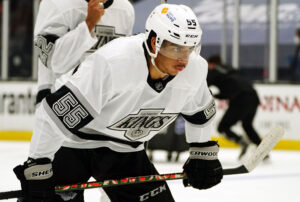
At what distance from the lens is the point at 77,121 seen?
1.91m

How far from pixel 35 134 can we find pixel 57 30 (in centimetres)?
65

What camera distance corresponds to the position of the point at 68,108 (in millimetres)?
1878

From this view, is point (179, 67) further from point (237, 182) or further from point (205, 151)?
point (237, 182)

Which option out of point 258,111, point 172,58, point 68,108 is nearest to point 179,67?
point 172,58

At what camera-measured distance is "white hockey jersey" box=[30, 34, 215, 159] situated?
6.16 feet

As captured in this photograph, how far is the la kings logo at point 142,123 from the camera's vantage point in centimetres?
208

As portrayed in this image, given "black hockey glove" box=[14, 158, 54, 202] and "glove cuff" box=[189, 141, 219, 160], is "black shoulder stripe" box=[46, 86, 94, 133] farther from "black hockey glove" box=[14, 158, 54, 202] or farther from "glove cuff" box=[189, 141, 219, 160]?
"glove cuff" box=[189, 141, 219, 160]

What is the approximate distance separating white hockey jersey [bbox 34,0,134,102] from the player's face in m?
0.50

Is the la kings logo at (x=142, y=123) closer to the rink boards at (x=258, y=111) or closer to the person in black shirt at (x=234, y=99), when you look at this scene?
the person in black shirt at (x=234, y=99)

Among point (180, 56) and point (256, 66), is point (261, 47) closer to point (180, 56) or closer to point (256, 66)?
point (256, 66)

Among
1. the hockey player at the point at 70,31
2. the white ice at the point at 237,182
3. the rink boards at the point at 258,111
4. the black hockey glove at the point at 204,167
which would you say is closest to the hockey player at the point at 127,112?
the black hockey glove at the point at 204,167

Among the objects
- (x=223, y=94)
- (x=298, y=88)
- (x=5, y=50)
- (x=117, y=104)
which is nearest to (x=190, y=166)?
(x=117, y=104)

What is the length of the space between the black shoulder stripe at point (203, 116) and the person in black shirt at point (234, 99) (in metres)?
3.77

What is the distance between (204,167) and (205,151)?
57 millimetres
